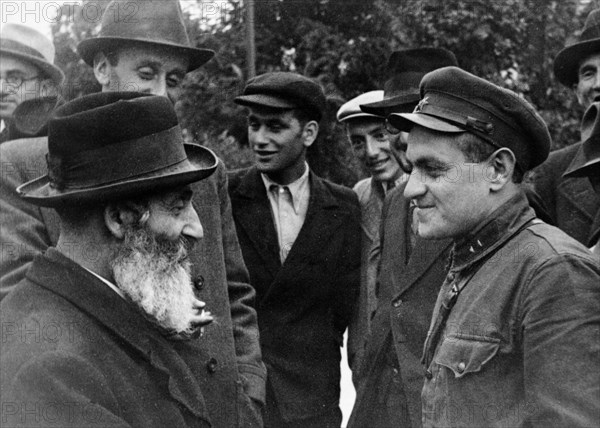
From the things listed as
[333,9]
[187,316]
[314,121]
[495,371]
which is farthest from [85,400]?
[333,9]

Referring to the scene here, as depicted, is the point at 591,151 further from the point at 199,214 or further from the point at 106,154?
the point at 106,154

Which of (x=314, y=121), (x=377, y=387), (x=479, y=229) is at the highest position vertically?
(x=479, y=229)

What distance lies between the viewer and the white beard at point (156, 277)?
2604 millimetres

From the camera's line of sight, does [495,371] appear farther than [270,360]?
No

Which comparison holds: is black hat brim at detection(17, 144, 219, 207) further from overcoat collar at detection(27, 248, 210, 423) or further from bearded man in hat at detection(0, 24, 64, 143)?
bearded man in hat at detection(0, 24, 64, 143)

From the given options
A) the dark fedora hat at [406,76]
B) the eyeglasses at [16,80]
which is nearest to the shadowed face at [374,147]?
the dark fedora hat at [406,76]

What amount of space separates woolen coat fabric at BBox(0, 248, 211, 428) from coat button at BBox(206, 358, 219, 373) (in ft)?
2.02

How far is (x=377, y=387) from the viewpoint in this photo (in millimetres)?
4043

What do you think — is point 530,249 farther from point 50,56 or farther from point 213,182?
point 50,56

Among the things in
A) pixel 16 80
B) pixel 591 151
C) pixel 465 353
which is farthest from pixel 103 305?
pixel 16 80

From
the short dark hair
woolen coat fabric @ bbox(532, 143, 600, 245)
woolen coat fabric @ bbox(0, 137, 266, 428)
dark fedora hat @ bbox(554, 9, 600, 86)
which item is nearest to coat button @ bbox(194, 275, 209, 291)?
woolen coat fabric @ bbox(0, 137, 266, 428)

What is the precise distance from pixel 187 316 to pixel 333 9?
10.6m

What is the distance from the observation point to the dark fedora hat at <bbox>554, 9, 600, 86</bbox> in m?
4.84

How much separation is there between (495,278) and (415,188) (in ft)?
1.49
